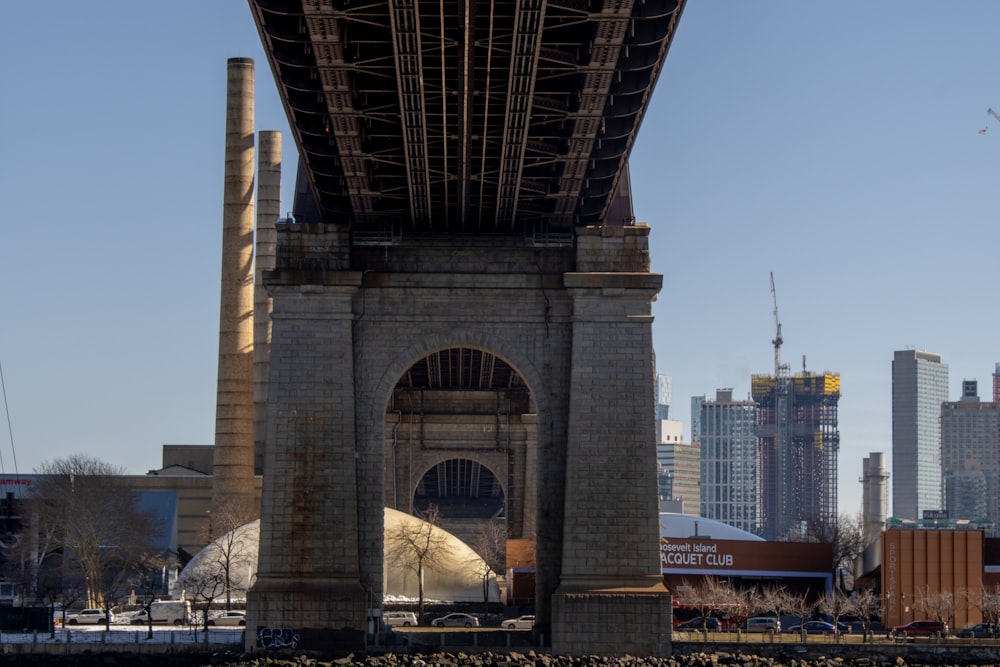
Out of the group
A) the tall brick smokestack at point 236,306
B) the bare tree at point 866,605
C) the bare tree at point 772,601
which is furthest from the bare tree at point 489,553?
the bare tree at point 866,605

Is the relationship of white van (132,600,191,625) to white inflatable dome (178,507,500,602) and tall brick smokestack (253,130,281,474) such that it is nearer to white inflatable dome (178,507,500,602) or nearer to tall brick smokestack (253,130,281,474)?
white inflatable dome (178,507,500,602)

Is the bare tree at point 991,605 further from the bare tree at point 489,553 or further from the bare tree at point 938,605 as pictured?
the bare tree at point 489,553

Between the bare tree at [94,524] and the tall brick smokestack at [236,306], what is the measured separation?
650 centimetres

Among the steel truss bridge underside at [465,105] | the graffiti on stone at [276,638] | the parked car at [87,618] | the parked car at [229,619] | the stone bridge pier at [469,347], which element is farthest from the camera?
the parked car at [87,618]

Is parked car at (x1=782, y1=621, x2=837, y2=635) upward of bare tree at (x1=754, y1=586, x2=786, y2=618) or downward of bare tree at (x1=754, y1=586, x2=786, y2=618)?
downward

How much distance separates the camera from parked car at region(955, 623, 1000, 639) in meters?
71.9

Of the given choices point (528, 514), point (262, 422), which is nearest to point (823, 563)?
point (528, 514)

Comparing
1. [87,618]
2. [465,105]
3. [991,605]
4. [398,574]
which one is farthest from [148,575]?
[465,105]

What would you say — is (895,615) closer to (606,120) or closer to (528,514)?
(528,514)

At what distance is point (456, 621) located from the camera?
74.7 metres

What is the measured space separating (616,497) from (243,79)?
165 feet

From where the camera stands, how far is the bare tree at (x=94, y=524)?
3684 inches

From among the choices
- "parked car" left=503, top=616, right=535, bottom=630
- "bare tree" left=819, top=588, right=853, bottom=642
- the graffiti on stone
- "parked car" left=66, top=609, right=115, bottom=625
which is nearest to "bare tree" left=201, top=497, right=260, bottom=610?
"parked car" left=66, top=609, right=115, bottom=625

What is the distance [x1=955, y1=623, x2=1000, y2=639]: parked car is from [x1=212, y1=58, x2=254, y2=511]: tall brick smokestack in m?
41.9
